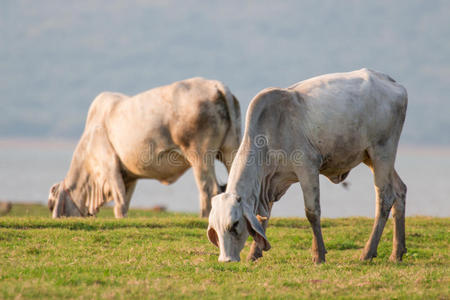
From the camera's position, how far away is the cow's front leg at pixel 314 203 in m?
10.7

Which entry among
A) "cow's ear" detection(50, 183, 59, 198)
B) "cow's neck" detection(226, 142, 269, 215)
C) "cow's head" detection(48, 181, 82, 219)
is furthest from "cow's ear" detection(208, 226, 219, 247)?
"cow's ear" detection(50, 183, 59, 198)

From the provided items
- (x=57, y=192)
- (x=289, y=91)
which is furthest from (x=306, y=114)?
(x=57, y=192)

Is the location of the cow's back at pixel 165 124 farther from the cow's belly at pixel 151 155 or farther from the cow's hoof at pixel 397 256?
the cow's hoof at pixel 397 256

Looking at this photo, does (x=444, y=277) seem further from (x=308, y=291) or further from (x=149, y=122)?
(x=149, y=122)

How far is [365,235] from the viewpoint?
13742mm

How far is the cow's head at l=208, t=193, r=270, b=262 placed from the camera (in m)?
9.94

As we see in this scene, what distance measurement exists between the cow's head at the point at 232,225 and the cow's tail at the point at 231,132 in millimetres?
5836

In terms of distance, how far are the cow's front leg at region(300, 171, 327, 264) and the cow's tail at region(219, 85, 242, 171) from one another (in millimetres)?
5308

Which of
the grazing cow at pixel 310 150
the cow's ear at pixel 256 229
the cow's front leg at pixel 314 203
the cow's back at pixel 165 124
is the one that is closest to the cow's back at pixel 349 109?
the grazing cow at pixel 310 150

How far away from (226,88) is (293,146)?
5.47m

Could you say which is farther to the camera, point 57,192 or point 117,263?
point 57,192

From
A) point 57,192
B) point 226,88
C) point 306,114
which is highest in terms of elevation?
point 226,88

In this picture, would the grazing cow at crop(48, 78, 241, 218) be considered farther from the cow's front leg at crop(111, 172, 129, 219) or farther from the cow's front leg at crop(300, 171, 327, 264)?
the cow's front leg at crop(300, 171, 327, 264)

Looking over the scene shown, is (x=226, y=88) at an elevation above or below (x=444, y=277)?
above
